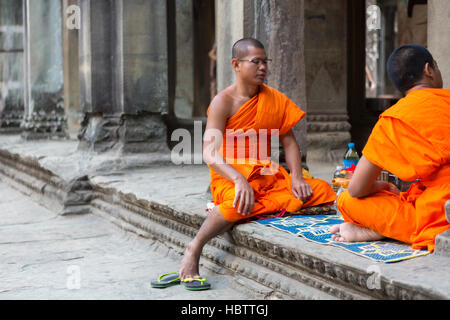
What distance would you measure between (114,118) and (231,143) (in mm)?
2939

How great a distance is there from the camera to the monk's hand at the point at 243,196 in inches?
122

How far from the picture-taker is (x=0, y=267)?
3.67 meters

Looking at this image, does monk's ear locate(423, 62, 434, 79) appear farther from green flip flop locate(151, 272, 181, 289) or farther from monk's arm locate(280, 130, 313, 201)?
green flip flop locate(151, 272, 181, 289)

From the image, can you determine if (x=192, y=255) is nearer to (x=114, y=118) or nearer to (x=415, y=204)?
(x=415, y=204)

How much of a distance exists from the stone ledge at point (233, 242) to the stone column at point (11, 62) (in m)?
4.96

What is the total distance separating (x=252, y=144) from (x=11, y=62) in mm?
8935

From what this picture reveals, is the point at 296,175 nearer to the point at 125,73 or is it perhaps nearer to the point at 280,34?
the point at 280,34

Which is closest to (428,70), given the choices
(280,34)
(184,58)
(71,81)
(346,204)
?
(346,204)

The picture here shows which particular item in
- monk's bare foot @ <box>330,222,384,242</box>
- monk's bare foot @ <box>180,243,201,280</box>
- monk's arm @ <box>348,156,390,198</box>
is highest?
monk's arm @ <box>348,156,390,198</box>

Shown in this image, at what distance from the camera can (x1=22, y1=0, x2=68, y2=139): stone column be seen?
8953mm

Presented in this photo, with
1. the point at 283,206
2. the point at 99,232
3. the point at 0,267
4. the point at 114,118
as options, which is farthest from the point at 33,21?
the point at 283,206

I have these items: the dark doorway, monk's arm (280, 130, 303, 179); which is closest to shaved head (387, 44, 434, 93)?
monk's arm (280, 130, 303, 179)

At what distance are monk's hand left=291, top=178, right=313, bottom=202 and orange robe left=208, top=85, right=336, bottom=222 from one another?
0.03 m

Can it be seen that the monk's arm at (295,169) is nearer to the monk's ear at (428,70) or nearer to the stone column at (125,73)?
the monk's ear at (428,70)
